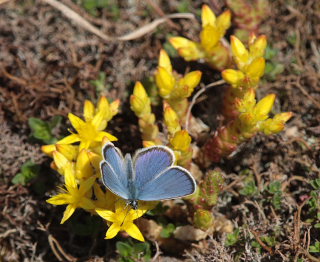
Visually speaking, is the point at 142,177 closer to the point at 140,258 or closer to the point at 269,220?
the point at 140,258

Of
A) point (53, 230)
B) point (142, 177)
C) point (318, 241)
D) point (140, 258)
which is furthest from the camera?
point (53, 230)

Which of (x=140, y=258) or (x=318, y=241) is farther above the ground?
(x=318, y=241)

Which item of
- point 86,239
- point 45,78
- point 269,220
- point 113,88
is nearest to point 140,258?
point 86,239

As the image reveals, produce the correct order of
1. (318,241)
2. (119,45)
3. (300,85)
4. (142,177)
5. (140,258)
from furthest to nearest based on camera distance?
(119,45)
(300,85)
(140,258)
(318,241)
(142,177)

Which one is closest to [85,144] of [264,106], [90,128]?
[90,128]

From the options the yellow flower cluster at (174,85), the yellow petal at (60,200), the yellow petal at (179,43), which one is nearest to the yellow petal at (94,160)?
the yellow petal at (60,200)

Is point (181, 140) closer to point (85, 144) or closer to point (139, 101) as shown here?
point (139, 101)

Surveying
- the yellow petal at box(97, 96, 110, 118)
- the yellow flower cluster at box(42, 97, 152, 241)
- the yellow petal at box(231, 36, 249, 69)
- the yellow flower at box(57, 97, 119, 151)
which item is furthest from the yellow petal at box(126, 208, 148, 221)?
the yellow petal at box(231, 36, 249, 69)
